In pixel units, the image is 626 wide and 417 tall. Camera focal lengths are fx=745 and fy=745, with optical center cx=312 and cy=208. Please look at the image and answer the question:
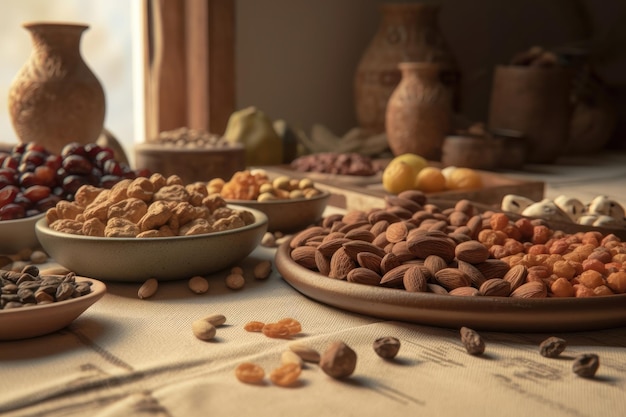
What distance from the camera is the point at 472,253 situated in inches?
38.6

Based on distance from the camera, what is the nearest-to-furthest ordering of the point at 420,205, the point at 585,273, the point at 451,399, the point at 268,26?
the point at 451,399 → the point at 585,273 → the point at 420,205 → the point at 268,26

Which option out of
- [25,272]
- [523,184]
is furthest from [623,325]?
[523,184]

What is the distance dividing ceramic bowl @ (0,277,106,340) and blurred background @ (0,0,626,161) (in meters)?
1.99

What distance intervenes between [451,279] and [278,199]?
1.87 feet

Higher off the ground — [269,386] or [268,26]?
[268,26]

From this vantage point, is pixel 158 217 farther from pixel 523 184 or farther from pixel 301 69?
pixel 301 69

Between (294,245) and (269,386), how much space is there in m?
0.42

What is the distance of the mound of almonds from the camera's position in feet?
3.08

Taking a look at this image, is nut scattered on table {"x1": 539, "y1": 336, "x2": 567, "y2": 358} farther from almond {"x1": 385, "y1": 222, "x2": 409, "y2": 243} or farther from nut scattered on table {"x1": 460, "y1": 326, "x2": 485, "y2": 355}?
almond {"x1": 385, "y1": 222, "x2": 409, "y2": 243}

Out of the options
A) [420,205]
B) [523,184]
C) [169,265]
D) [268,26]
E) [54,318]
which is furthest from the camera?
[268,26]

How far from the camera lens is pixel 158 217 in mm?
1067

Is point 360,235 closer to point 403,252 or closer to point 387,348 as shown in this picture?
point 403,252

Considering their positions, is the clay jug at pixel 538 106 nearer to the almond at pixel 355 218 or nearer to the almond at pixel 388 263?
the almond at pixel 355 218

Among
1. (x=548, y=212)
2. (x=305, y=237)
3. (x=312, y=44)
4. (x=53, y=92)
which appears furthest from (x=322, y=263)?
(x=312, y=44)
